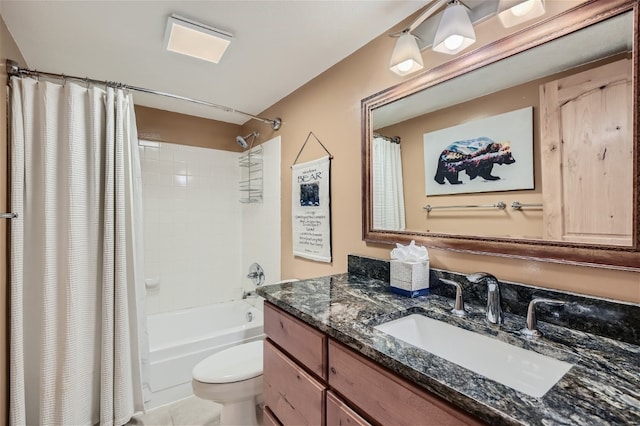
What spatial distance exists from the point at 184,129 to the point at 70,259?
67.4 inches

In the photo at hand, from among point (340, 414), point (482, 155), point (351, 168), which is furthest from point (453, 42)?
point (340, 414)

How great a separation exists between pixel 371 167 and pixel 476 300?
2.71 ft

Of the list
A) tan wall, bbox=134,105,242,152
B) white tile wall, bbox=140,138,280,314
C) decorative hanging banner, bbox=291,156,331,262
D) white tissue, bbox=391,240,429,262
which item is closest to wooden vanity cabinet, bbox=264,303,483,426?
white tissue, bbox=391,240,429,262

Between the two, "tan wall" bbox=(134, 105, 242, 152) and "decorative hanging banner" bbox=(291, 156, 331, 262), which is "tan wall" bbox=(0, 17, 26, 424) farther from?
"decorative hanging banner" bbox=(291, 156, 331, 262)

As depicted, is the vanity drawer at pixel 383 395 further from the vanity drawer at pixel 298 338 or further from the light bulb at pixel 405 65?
the light bulb at pixel 405 65

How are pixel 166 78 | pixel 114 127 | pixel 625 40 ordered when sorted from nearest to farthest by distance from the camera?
pixel 625 40
pixel 114 127
pixel 166 78

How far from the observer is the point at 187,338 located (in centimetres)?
235

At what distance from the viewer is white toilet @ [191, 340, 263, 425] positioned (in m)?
1.55

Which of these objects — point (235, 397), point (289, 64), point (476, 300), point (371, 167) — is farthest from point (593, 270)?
point (289, 64)

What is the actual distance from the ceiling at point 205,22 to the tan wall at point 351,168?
12 centimetres

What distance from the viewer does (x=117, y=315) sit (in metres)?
1.64

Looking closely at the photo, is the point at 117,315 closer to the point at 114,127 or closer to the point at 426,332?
the point at 114,127

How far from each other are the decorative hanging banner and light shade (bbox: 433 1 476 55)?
3.12ft

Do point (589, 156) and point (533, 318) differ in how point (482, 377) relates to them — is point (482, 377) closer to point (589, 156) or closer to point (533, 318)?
point (533, 318)
